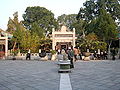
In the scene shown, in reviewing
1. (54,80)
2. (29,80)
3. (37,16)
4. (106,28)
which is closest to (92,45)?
(106,28)

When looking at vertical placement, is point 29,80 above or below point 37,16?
A: below

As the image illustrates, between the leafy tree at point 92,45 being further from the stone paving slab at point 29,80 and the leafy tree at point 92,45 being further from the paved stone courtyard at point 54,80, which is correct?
the stone paving slab at point 29,80

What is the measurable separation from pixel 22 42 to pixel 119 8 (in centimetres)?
1952

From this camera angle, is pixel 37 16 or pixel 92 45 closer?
pixel 92 45

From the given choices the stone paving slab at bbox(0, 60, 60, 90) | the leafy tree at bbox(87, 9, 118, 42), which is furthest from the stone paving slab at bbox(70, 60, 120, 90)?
the leafy tree at bbox(87, 9, 118, 42)

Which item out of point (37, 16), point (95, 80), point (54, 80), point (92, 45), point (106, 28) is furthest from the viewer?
point (37, 16)

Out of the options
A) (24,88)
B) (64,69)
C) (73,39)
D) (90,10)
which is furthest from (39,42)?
(24,88)

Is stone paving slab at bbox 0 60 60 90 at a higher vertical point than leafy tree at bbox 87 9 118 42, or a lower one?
lower

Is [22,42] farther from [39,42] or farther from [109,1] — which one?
[109,1]

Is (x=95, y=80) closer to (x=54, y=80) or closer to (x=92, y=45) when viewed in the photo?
(x=54, y=80)

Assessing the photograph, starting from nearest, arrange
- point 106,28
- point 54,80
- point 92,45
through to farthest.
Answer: point 54,80 < point 92,45 < point 106,28

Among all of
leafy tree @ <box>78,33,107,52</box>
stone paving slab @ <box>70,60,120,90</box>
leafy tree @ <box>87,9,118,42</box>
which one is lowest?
stone paving slab @ <box>70,60,120,90</box>

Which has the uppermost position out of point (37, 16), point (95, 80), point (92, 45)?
point (37, 16)

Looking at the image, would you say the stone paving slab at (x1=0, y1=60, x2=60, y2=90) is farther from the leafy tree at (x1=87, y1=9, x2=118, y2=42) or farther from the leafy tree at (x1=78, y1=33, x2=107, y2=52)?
the leafy tree at (x1=87, y1=9, x2=118, y2=42)
